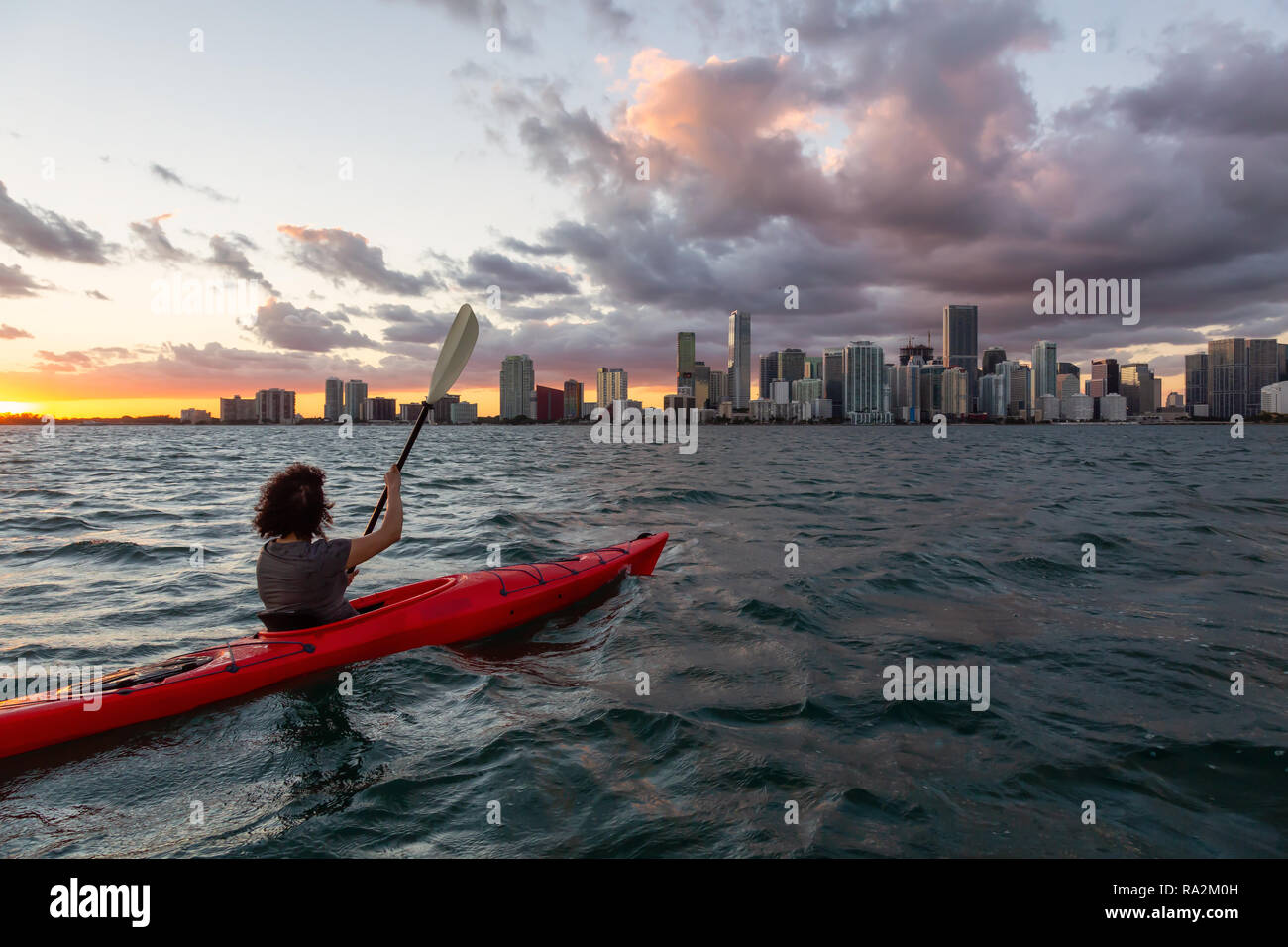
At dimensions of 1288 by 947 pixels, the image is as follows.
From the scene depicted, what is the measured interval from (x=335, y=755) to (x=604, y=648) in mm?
3077

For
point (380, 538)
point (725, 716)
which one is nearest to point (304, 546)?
point (380, 538)

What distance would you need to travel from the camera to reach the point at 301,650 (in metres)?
5.95

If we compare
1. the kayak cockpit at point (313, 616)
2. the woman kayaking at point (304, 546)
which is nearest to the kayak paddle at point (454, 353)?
the kayak cockpit at point (313, 616)

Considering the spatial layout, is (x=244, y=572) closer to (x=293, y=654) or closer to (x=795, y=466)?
(x=293, y=654)

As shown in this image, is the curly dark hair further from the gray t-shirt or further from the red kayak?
the red kayak

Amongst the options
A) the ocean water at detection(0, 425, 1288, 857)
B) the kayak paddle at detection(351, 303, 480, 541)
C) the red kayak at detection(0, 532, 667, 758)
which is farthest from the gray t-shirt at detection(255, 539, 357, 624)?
the kayak paddle at detection(351, 303, 480, 541)

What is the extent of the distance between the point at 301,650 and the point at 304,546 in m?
1.10

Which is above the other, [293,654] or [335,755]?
[293,654]

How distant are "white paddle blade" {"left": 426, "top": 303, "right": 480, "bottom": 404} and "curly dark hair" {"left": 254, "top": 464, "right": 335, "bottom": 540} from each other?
331 cm

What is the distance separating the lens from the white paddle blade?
344 inches

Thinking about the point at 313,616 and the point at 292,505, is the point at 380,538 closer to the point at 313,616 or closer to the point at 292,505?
the point at 292,505

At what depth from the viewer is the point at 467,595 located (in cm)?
751
